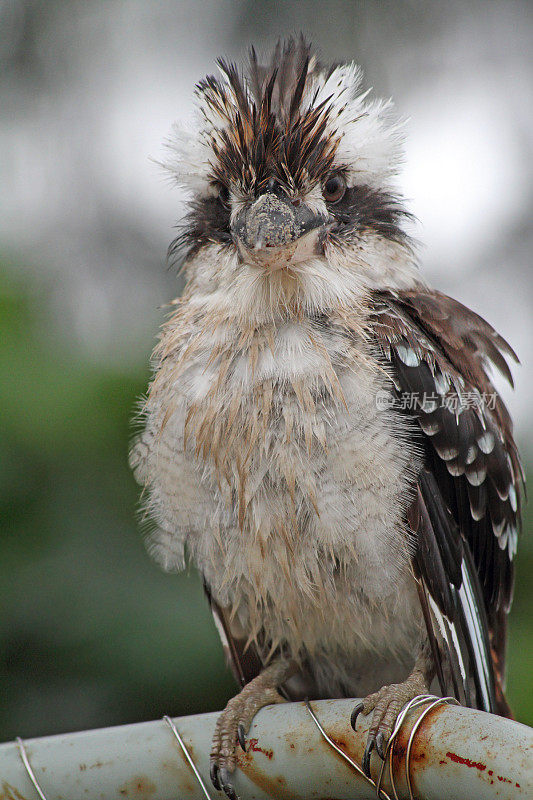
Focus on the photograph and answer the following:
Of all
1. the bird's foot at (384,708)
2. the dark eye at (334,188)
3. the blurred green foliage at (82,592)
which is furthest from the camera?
the blurred green foliage at (82,592)

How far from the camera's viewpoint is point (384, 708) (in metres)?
1.66

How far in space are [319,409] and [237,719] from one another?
791 mm

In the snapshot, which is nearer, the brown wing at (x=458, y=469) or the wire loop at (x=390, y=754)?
the wire loop at (x=390, y=754)

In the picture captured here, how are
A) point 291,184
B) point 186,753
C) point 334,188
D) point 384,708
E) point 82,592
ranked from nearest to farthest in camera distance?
point 186,753, point 384,708, point 291,184, point 334,188, point 82,592

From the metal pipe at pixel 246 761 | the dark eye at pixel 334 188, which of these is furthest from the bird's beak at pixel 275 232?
the metal pipe at pixel 246 761

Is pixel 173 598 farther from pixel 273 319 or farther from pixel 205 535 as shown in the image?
pixel 273 319

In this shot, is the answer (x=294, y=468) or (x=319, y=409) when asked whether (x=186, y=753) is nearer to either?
(x=294, y=468)

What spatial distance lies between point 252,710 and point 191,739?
460 mm

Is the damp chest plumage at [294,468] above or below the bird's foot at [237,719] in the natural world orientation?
above

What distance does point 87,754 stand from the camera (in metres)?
1.41

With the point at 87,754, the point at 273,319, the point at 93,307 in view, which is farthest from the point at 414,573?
the point at 93,307

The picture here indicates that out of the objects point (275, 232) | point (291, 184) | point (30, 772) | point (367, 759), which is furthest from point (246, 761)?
point (291, 184)

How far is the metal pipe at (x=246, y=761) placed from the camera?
129 centimetres

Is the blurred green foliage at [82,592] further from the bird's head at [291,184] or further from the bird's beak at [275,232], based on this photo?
the bird's beak at [275,232]
